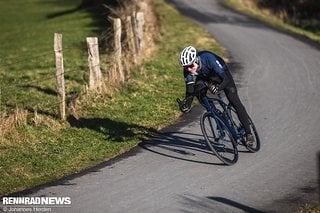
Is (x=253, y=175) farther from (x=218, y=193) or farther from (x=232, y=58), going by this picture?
(x=232, y=58)

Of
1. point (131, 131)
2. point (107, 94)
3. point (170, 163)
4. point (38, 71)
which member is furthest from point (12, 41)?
point (170, 163)

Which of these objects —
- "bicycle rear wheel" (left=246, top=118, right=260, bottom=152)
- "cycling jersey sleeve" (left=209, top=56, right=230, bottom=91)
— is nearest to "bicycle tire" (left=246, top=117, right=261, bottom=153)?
"bicycle rear wheel" (left=246, top=118, right=260, bottom=152)

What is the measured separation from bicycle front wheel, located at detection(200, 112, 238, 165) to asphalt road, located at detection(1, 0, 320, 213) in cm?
18

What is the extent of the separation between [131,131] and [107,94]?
8.55ft

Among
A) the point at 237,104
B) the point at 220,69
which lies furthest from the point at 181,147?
the point at 220,69

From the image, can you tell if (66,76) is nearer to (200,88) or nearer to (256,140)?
(256,140)

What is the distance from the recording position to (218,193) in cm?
797

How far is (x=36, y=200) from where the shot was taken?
815 centimetres

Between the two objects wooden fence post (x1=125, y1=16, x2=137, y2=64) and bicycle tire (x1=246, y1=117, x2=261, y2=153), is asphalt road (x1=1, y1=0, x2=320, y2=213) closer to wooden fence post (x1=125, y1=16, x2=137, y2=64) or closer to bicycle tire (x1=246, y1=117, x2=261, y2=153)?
bicycle tire (x1=246, y1=117, x2=261, y2=153)

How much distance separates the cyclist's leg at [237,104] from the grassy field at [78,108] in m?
2.31

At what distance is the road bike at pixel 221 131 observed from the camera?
9008mm

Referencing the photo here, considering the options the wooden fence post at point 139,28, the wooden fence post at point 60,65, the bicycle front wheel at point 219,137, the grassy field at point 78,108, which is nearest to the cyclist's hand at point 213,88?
the bicycle front wheel at point 219,137

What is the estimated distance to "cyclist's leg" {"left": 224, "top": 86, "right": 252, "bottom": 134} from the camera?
29.7 feet

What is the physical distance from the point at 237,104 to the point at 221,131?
0.53 metres
